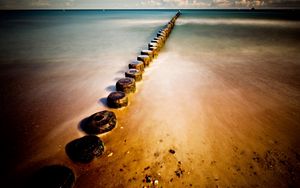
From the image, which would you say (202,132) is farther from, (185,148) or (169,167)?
(169,167)

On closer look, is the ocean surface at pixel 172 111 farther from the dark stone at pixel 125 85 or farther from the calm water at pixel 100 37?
the calm water at pixel 100 37

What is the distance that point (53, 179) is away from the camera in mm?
1963

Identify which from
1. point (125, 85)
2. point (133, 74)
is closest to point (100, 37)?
point (133, 74)

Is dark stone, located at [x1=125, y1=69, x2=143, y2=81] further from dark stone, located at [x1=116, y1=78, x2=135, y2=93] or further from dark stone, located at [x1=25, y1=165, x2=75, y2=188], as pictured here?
dark stone, located at [x1=25, y1=165, x2=75, y2=188]

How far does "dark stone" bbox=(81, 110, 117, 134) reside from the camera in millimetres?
2973

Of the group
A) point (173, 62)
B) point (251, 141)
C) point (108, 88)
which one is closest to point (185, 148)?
point (251, 141)

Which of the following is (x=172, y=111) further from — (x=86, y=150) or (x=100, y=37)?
(x=100, y=37)

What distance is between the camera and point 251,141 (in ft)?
9.32

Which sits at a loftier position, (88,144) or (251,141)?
(88,144)

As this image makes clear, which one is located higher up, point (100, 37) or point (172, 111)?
point (100, 37)

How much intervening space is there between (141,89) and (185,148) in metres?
2.45

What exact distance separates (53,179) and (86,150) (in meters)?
0.55

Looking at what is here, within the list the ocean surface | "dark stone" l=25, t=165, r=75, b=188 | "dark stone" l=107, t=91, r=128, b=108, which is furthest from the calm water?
"dark stone" l=25, t=165, r=75, b=188

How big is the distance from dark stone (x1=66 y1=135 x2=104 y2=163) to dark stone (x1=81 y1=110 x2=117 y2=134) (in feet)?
1.31
